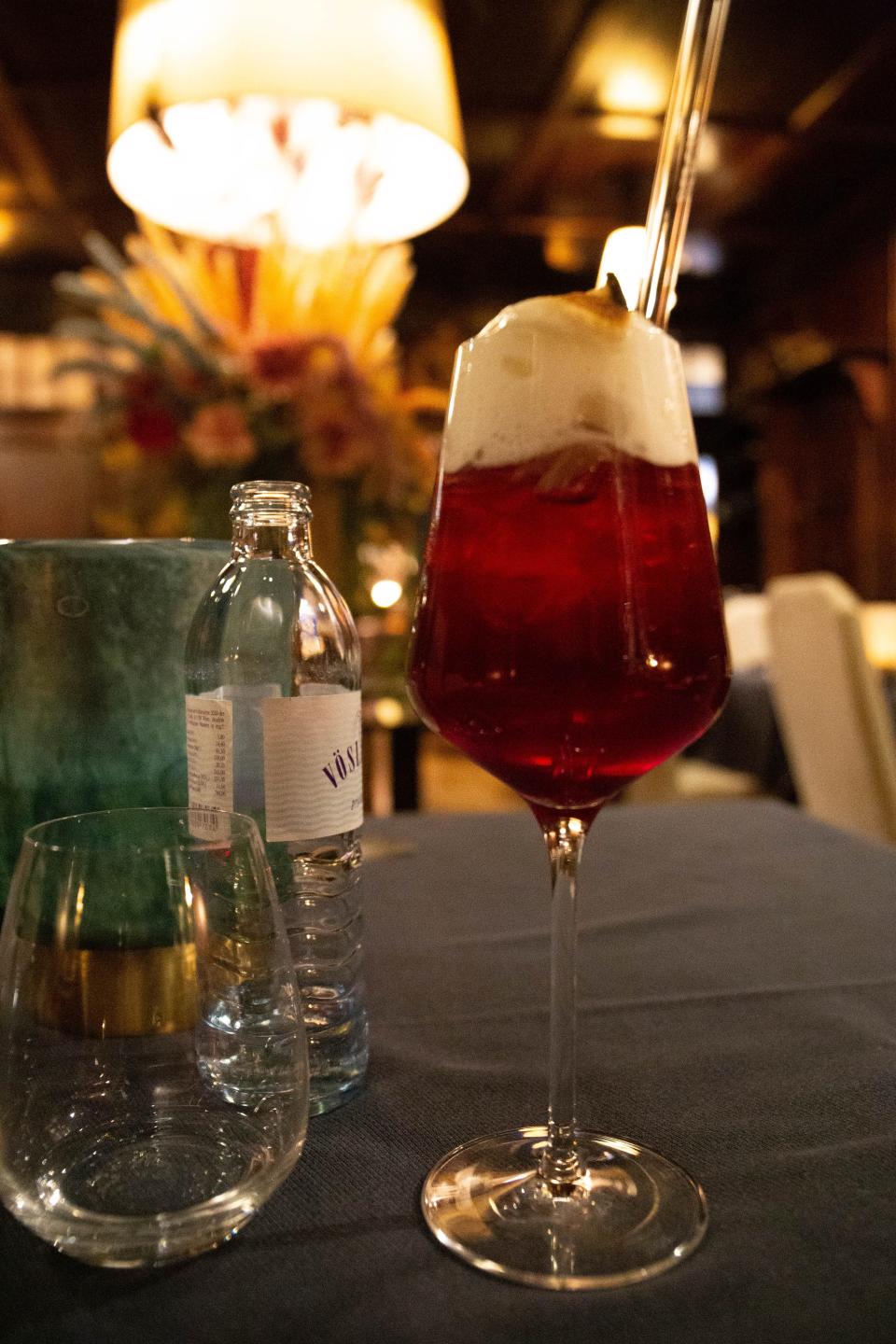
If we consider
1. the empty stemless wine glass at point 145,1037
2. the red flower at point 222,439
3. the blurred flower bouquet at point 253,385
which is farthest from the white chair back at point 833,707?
the empty stemless wine glass at point 145,1037

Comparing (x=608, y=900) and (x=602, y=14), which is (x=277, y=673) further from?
(x=602, y=14)

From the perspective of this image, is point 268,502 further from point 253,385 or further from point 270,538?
point 253,385

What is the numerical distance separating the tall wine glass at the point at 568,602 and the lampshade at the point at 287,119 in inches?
36.1

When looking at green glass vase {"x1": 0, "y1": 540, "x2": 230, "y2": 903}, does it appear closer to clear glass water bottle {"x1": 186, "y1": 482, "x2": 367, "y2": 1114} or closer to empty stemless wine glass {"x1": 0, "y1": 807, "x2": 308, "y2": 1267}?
clear glass water bottle {"x1": 186, "y1": 482, "x2": 367, "y2": 1114}

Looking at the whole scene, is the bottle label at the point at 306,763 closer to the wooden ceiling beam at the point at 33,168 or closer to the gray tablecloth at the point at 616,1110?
the gray tablecloth at the point at 616,1110

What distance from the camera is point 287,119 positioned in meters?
1.41

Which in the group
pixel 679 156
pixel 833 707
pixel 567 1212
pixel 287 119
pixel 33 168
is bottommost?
pixel 567 1212

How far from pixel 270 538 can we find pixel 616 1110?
0.34 meters

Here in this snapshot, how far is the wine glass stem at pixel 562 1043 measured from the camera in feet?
1.40

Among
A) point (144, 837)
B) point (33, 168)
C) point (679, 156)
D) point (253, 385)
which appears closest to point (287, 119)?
point (253, 385)

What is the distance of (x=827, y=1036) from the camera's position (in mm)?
568

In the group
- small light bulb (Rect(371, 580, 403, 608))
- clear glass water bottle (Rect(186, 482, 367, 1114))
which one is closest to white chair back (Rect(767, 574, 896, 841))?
small light bulb (Rect(371, 580, 403, 608))

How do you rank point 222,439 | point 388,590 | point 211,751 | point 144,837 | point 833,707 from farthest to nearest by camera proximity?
point 833,707
point 388,590
point 222,439
point 211,751
point 144,837

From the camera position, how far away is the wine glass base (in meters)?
Answer: 0.37
